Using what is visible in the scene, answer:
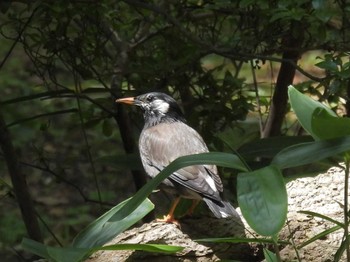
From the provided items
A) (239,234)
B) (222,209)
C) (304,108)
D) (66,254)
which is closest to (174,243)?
(239,234)

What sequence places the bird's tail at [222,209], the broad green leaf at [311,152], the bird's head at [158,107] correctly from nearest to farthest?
1. the broad green leaf at [311,152]
2. the bird's tail at [222,209]
3. the bird's head at [158,107]

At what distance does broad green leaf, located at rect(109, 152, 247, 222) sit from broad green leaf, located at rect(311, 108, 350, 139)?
311mm

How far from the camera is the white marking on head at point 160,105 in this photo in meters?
6.35

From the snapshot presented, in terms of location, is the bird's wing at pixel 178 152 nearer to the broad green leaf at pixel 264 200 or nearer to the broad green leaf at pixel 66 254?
the broad green leaf at pixel 66 254

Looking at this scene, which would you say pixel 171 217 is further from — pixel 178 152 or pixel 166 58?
pixel 166 58

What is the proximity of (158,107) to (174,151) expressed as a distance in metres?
0.58

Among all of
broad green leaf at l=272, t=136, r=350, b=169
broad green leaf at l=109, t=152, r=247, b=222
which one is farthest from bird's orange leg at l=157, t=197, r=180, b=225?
broad green leaf at l=272, t=136, r=350, b=169

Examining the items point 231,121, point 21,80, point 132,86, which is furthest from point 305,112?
point 21,80

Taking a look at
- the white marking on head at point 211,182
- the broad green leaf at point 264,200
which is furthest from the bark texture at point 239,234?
the broad green leaf at point 264,200

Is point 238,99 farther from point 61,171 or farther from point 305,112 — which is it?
point 305,112

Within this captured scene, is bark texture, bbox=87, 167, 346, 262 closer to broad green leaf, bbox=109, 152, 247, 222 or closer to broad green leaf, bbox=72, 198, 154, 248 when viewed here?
broad green leaf, bbox=72, 198, 154, 248

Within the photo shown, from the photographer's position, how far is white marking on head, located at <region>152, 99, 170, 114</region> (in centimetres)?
635

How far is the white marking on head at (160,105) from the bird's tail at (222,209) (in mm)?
1282

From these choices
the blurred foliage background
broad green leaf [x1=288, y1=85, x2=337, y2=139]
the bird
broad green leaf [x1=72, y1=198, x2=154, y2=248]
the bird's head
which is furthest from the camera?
the bird's head
